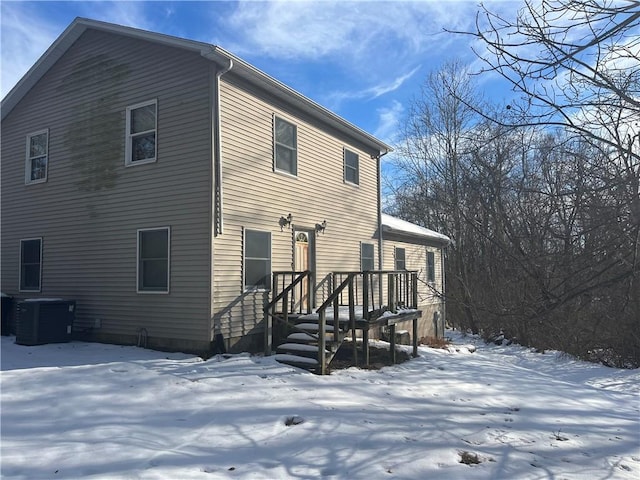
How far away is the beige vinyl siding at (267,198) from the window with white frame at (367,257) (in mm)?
355

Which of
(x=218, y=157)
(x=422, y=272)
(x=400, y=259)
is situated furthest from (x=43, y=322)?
(x=422, y=272)

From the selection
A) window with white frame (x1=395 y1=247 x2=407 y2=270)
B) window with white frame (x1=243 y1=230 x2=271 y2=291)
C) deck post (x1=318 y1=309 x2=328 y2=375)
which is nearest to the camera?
deck post (x1=318 y1=309 x2=328 y2=375)

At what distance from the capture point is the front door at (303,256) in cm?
1135

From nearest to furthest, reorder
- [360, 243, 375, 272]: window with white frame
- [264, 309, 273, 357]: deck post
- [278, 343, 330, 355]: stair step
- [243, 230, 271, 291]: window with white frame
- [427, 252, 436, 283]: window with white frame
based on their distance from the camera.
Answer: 1. [278, 343, 330, 355]: stair step
2. [264, 309, 273, 357]: deck post
3. [243, 230, 271, 291]: window with white frame
4. [360, 243, 375, 272]: window with white frame
5. [427, 252, 436, 283]: window with white frame

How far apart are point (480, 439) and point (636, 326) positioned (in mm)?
8711

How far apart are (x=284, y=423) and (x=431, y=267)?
15456 mm

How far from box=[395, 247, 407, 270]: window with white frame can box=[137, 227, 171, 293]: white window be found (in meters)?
9.29

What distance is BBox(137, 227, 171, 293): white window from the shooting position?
9.54 meters

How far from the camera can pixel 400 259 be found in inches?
674

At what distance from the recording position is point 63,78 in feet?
37.9

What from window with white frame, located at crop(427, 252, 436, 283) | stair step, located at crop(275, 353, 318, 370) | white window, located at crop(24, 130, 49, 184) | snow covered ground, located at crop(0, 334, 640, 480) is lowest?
snow covered ground, located at crop(0, 334, 640, 480)

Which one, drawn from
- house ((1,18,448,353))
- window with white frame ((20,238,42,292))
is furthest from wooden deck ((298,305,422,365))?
window with white frame ((20,238,42,292))

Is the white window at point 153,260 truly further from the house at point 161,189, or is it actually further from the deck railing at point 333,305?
the deck railing at point 333,305

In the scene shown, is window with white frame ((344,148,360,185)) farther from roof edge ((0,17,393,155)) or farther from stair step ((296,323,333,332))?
stair step ((296,323,333,332))
